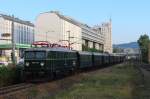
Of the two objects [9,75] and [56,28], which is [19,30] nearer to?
[56,28]

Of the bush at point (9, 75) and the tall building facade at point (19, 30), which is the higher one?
the tall building facade at point (19, 30)

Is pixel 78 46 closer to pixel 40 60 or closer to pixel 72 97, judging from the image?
pixel 40 60

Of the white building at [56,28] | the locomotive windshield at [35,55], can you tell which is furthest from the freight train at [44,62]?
the white building at [56,28]

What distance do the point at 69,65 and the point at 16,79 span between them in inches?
352

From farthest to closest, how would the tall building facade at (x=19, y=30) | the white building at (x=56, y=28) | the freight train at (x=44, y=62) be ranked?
the white building at (x=56, y=28) → the tall building facade at (x=19, y=30) → the freight train at (x=44, y=62)

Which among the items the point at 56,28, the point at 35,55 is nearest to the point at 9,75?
the point at 35,55

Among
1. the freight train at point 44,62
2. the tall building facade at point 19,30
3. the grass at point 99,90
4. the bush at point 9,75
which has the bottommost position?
the grass at point 99,90

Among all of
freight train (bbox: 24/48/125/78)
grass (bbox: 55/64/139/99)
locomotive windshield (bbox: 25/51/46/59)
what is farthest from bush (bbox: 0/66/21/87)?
grass (bbox: 55/64/139/99)

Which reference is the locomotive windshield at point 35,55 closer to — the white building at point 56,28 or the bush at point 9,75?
the bush at point 9,75

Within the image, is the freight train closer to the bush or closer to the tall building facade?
the bush

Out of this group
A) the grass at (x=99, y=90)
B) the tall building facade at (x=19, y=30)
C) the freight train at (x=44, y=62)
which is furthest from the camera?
the tall building facade at (x=19, y=30)

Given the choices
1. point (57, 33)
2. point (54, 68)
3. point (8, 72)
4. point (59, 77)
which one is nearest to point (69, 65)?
point (59, 77)

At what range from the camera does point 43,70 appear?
33.5 metres

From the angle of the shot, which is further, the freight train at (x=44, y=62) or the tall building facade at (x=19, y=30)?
the tall building facade at (x=19, y=30)
